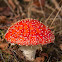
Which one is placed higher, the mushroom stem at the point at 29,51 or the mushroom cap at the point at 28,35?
the mushroom cap at the point at 28,35

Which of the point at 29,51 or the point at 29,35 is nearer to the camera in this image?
the point at 29,35

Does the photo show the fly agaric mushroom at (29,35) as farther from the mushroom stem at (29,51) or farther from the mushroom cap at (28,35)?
the mushroom stem at (29,51)

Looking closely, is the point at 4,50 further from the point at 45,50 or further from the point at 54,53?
the point at 54,53

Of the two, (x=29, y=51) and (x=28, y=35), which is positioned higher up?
(x=28, y=35)

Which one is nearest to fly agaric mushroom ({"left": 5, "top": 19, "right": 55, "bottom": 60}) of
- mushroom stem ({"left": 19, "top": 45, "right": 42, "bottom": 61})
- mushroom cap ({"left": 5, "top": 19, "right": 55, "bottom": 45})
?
mushroom cap ({"left": 5, "top": 19, "right": 55, "bottom": 45})

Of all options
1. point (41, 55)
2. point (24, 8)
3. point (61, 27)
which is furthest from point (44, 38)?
point (24, 8)

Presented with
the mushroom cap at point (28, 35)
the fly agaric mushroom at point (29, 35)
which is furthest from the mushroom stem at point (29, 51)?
the mushroom cap at point (28, 35)

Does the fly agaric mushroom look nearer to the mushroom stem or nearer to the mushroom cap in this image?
the mushroom cap

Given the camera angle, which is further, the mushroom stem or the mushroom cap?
the mushroom stem

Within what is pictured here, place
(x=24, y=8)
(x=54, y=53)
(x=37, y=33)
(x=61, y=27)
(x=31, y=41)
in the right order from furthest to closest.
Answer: (x=24, y=8)
(x=61, y=27)
(x=54, y=53)
(x=37, y=33)
(x=31, y=41)

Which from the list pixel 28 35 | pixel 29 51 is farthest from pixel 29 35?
pixel 29 51

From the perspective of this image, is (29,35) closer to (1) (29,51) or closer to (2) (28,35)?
(2) (28,35)
